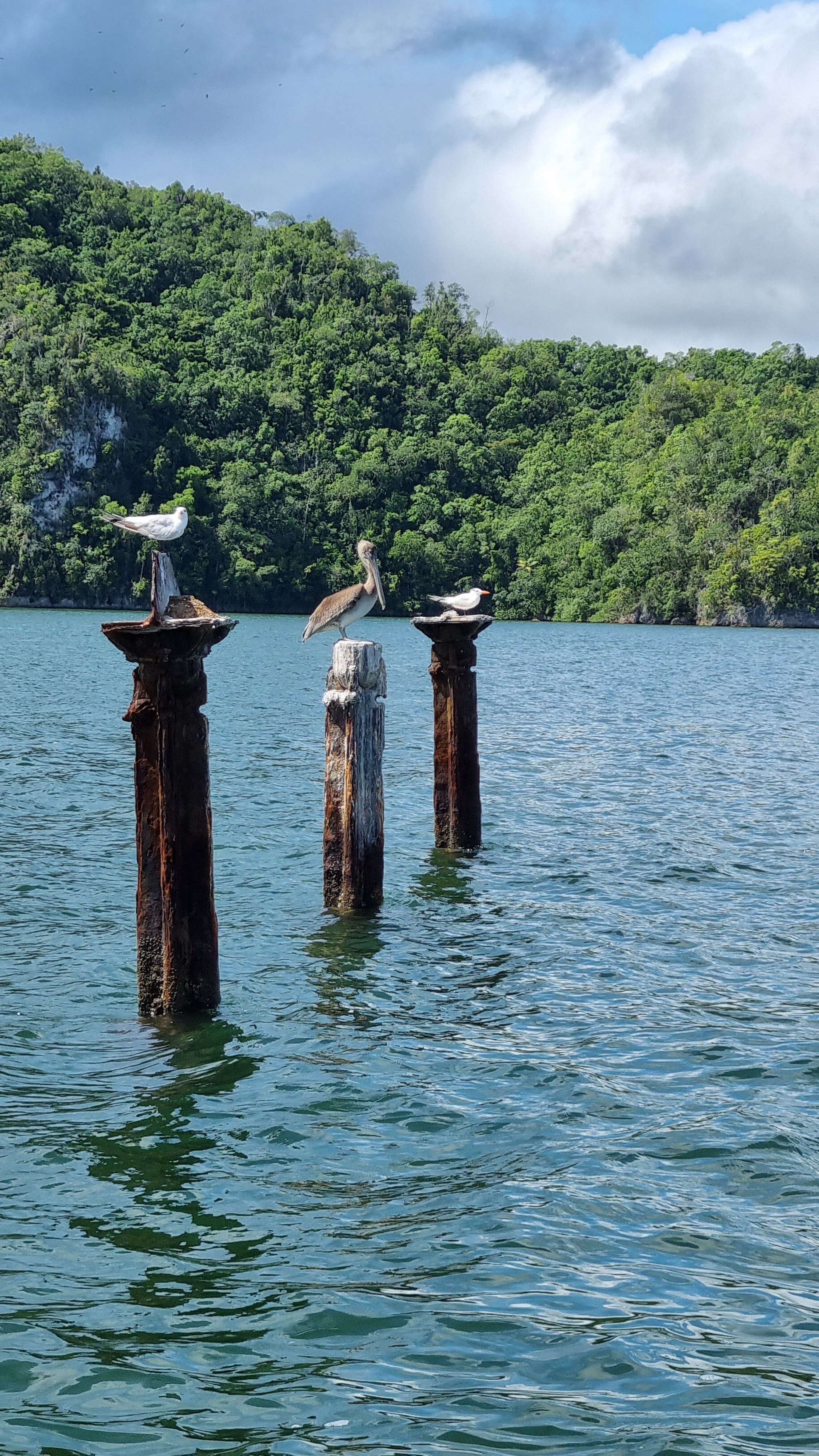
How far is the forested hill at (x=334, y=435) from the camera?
384 ft

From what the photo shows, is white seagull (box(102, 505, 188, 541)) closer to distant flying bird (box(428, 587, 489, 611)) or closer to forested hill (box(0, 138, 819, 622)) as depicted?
distant flying bird (box(428, 587, 489, 611))

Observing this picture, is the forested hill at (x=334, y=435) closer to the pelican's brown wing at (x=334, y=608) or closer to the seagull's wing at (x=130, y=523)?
the pelican's brown wing at (x=334, y=608)

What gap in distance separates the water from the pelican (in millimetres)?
2430

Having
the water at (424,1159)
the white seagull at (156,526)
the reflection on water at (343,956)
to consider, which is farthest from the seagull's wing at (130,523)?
the reflection on water at (343,956)

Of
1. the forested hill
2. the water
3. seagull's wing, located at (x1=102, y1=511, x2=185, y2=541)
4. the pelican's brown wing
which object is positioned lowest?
the water

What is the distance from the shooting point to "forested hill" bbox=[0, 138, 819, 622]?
116938mm

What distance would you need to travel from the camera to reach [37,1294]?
17.5 ft

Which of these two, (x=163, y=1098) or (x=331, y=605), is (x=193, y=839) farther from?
(x=331, y=605)

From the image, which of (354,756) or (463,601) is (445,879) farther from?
(354,756)

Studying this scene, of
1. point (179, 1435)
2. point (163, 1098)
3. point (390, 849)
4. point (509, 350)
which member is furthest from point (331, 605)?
point (509, 350)

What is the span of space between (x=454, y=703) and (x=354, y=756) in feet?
10.1

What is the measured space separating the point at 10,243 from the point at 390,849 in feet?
471

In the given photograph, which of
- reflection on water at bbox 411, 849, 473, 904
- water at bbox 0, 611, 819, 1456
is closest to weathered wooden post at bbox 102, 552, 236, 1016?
water at bbox 0, 611, 819, 1456

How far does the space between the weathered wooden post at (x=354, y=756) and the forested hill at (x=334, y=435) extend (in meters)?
102
